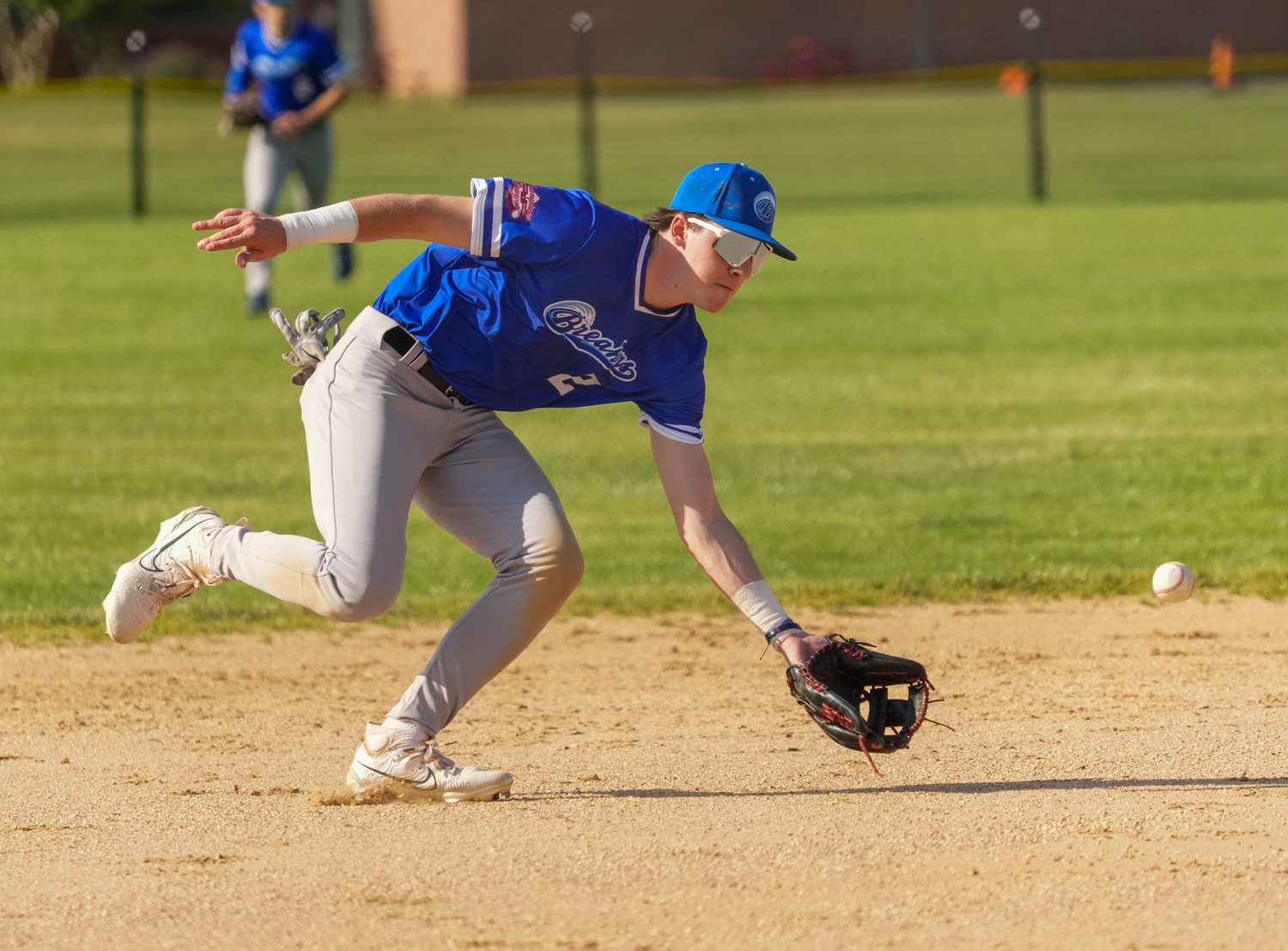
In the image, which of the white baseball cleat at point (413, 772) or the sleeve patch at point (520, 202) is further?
the white baseball cleat at point (413, 772)

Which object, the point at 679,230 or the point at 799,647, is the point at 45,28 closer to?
the point at 679,230

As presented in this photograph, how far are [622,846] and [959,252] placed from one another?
13.6 meters

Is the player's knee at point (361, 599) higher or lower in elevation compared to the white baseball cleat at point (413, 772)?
higher

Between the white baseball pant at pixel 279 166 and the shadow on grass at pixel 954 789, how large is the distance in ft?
30.0

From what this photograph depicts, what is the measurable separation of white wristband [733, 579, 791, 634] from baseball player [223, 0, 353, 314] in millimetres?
9388

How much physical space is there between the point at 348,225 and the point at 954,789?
2.21m

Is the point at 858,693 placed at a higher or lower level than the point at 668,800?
higher

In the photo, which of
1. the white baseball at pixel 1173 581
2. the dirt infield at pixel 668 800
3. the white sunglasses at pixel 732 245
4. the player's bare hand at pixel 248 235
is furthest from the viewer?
the white baseball at pixel 1173 581

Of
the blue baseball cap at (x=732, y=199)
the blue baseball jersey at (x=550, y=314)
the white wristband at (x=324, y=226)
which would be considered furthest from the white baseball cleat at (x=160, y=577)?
the blue baseball cap at (x=732, y=199)

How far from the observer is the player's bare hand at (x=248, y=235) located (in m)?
4.23

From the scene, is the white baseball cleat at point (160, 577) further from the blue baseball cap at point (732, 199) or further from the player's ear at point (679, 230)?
the blue baseball cap at point (732, 199)

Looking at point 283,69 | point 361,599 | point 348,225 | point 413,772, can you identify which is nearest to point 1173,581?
point 413,772

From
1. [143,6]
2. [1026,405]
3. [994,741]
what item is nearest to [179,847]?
[994,741]

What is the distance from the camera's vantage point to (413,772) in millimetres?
4699
